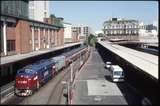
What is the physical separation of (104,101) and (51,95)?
7815 millimetres

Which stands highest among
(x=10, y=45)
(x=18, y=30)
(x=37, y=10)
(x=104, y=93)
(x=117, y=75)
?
(x=37, y=10)

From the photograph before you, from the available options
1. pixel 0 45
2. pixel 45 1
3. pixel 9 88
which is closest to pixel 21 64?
pixel 0 45

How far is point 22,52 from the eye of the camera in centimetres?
7594

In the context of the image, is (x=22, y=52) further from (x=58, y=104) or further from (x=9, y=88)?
(x=58, y=104)

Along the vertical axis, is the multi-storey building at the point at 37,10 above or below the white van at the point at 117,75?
above

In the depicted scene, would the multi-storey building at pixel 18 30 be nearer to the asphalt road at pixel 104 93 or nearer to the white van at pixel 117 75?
the asphalt road at pixel 104 93

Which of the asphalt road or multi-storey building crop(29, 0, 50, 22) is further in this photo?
multi-storey building crop(29, 0, 50, 22)

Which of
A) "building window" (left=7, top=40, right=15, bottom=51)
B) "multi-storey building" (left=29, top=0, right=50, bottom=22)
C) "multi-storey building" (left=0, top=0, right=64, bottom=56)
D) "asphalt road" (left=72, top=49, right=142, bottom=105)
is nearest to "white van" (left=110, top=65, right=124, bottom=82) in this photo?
"asphalt road" (left=72, top=49, right=142, bottom=105)

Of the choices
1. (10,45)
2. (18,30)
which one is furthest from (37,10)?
(10,45)

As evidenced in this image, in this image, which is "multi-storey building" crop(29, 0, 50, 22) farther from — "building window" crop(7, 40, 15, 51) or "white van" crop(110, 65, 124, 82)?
"white van" crop(110, 65, 124, 82)

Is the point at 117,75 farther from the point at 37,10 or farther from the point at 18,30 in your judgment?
the point at 37,10

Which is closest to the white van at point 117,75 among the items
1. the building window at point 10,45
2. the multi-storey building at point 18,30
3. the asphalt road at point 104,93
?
the asphalt road at point 104,93

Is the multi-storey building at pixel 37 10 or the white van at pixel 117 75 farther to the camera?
the multi-storey building at pixel 37 10

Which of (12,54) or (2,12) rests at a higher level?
(2,12)
